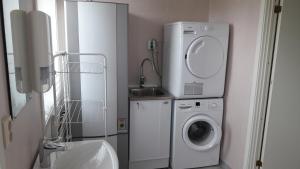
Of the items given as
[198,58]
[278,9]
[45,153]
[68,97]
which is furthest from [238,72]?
[45,153]

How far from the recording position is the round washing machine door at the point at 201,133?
2.64m

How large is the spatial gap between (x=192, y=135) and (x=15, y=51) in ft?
7.73

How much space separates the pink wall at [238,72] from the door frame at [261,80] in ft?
0.28

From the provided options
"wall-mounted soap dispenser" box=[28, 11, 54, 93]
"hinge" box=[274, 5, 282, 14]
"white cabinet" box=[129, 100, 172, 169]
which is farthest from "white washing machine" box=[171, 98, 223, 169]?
"wall-mounted soap dispenser" box=[28, 11, 54, 93]

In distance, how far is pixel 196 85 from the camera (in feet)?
8.55

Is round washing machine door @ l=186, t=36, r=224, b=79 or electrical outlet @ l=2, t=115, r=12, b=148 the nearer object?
electrical outlet @ l=2, t=115, r=12, b=148

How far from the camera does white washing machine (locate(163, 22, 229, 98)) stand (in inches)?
97.7

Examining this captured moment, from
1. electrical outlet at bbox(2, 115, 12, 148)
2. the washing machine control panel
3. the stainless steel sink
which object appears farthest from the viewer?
the stainless steel sink

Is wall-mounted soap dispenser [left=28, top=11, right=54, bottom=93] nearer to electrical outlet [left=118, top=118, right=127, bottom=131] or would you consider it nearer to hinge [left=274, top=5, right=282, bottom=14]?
electrical outlet [left=118, top=118, right=127, bottom=131]

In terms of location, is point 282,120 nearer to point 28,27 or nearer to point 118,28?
point 118,28

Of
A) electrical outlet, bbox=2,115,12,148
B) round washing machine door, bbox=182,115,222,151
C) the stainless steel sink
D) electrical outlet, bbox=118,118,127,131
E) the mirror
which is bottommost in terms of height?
round washing machine door, bbox=182,115,222,151

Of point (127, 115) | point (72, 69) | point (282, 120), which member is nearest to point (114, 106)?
point (127, 115)

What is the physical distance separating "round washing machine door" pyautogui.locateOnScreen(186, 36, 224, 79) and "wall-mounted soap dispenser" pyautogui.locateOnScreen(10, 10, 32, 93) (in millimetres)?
1795

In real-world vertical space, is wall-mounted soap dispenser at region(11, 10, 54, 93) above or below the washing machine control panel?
above
